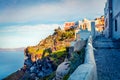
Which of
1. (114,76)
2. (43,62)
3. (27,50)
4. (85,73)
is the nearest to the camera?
(85,73)

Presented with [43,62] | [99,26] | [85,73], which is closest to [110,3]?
[43,62]

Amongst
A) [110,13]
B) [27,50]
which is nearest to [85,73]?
[110,13]

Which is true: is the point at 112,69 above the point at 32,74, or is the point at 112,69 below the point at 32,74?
above

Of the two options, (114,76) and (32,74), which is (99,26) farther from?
(114,76)

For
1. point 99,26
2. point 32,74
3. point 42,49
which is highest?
point 99,26

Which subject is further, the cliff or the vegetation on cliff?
the vegetation on cliff

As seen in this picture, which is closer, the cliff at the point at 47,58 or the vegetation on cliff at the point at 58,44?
the cliff at the point at 47,58

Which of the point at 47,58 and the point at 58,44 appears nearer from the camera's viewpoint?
the point at 47,58

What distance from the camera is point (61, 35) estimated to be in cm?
7212

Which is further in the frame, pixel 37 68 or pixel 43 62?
pixel 37 68

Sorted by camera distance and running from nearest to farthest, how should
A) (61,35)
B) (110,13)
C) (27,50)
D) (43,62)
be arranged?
(110,13), (43,62), (61,35), (27,50)

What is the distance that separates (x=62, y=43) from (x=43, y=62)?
26.5 ft

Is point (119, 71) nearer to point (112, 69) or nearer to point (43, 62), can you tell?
point (112, 69)

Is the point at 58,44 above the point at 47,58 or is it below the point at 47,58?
above
